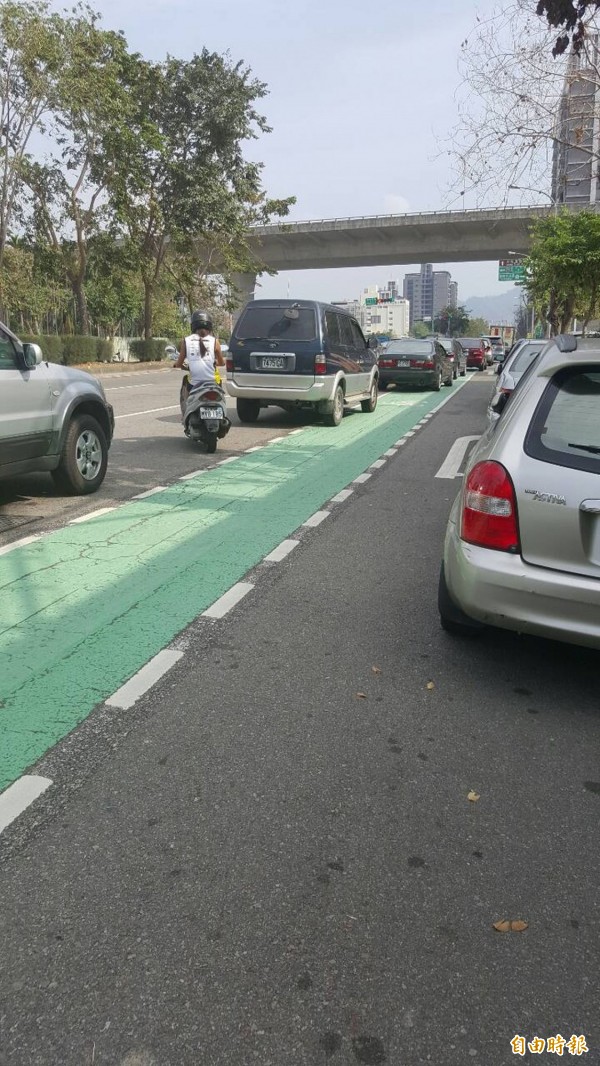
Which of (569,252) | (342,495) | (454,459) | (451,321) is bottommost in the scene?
(454,459)

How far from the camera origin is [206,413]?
10344mm

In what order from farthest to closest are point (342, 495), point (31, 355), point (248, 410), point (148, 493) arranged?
point (248, 410)
point (342, 495)
point (148, 493)
point (31, 355)

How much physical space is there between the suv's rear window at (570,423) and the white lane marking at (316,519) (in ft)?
10.8

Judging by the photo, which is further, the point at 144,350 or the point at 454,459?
the point at 144,350

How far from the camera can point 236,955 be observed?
2.23 meters

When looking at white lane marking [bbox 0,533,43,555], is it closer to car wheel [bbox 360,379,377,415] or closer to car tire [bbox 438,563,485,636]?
car tire [bbox 438,563,485,636]

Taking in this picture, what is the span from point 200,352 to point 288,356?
8.97 ft

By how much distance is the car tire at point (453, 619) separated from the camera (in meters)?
4.25

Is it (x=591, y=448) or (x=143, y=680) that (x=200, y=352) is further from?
(x=591, y=448)

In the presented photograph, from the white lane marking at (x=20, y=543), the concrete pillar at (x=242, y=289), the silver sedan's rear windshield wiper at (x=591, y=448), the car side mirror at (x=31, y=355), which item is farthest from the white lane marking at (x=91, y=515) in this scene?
the concrete pillar at (x=242, y=289)

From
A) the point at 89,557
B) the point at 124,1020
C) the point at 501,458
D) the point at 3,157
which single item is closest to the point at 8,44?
the point at 3,157

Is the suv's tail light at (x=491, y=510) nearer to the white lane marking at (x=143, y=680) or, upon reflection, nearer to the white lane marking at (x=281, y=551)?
the white lane marking at (x=143, y=680)

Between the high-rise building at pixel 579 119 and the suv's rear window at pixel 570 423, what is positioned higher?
the high-rise building at pixel 579 119

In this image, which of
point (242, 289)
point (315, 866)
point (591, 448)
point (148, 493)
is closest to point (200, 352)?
point (148, 493)
